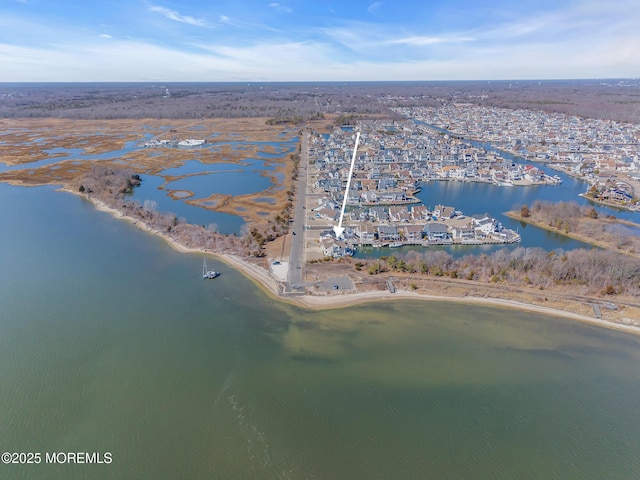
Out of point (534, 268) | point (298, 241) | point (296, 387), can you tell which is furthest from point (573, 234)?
point (296, 387)

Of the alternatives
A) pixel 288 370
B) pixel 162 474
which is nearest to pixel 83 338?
pixel 162 474

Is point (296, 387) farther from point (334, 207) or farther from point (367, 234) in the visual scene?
point (334, 207)

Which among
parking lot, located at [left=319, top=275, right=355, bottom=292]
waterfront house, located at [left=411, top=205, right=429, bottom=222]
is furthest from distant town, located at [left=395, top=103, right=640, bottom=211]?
parking lot, located at [left=319, top=275, right=355, bottom=292]

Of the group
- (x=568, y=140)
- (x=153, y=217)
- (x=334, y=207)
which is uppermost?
(x=568, y=140)

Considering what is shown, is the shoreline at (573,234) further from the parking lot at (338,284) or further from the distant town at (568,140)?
the parking lot at (338,284)

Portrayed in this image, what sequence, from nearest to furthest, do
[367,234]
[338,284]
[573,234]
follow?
[338,284] → [367,234] → [573,234]

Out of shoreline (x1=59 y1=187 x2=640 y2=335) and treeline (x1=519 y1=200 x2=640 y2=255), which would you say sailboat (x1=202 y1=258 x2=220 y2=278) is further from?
treeline (x1=519 y1=200 x2=640 y2=255)

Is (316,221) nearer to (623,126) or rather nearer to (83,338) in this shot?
(83,338)

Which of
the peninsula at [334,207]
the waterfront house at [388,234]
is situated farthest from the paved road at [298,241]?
the waterfront house at [388,234]
